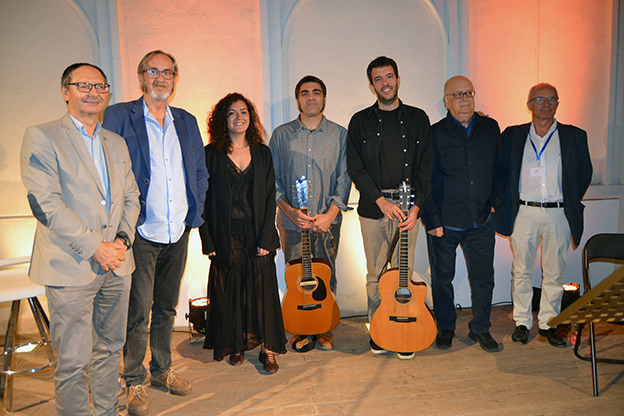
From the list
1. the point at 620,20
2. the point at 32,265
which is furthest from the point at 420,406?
the point at 620,20

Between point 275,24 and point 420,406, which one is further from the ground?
point 275,24

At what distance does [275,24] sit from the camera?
4.04m

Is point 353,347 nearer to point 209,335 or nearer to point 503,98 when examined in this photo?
point 209,335

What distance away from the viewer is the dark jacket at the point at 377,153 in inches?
130

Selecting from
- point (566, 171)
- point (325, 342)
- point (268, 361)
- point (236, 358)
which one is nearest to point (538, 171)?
point (566, 171)

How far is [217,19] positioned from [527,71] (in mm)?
3128

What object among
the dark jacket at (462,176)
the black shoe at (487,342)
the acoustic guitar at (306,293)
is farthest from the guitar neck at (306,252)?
the black shoe at (487,342)

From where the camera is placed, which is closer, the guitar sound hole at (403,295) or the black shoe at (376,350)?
the guitar sound hole at (403,295)

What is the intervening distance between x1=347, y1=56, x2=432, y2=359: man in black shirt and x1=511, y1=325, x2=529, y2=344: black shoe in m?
1.06

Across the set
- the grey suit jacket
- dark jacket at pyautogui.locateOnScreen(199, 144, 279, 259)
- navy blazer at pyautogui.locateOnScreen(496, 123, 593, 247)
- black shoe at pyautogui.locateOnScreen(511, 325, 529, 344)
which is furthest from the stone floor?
the grey suit jacket

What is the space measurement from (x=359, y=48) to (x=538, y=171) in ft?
6.53

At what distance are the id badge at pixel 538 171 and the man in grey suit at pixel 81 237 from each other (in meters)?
3.06

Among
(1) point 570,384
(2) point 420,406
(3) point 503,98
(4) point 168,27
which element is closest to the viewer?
(2) point 420,406

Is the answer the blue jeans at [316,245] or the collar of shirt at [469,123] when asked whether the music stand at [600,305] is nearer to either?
the collar of shirt at [469,123]
